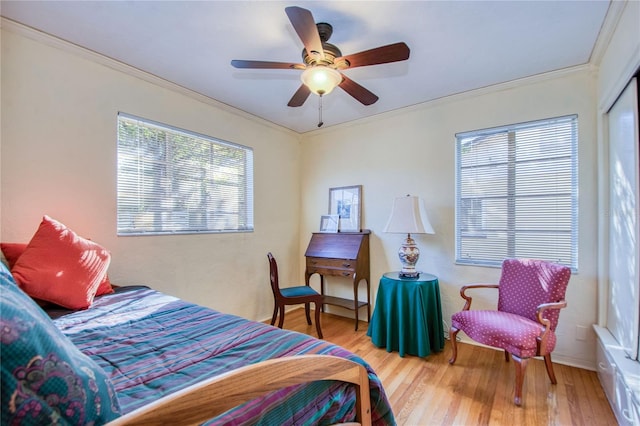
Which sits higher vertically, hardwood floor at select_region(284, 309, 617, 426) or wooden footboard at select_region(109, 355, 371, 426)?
wooden footboard at select_region(109, 355, 371, 426)

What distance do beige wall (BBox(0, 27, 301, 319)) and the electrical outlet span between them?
3.15m

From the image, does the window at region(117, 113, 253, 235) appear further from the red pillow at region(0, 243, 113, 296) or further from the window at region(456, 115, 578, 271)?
the window at region(456, 115, 578, 271)

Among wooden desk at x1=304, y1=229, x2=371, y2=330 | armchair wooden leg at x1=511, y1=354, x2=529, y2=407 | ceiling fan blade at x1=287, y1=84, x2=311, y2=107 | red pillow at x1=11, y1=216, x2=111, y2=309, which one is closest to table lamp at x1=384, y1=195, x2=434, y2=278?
wooden desk at x1=304, y1=229, x2=371, y2=330

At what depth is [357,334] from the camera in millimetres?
3125

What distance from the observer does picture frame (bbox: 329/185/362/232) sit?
3613 mm

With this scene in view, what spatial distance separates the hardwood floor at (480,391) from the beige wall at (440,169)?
0.42 m

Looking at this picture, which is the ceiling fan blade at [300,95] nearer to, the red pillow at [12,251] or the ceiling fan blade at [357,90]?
the ceiling fan blade at [357,90]

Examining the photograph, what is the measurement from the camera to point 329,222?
3816mm

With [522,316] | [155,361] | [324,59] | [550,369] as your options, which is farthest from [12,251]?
[550,369]

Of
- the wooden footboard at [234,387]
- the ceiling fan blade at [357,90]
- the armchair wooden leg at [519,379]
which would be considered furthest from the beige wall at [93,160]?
the armchair wooden leg at [519,379]

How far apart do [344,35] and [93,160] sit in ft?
6.99

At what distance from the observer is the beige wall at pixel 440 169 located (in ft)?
7.85

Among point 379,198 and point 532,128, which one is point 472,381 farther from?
point 532,128

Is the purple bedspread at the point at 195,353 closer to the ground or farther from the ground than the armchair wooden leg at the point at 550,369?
farther from the ground
